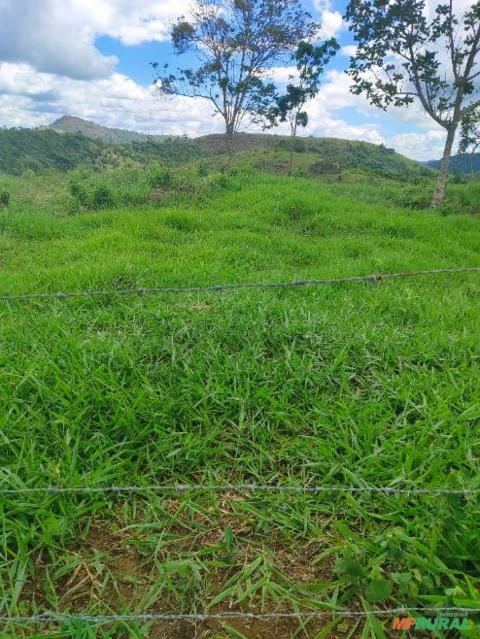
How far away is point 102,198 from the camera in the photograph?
9.12 metres

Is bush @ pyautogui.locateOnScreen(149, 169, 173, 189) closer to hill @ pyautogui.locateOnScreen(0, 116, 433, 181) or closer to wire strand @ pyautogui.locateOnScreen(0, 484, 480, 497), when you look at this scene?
wire strand @ pyautogui.locateOnScreen(0, 484, 480, 497)

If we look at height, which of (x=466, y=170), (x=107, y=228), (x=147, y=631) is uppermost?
(x=466, y=170)

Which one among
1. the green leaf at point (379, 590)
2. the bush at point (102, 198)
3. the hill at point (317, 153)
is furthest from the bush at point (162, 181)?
the hill at point (317, 153)

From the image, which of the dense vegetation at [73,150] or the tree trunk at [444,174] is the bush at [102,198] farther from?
the dense vegetation at [73,150]

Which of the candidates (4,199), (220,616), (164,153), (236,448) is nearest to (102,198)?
(4,199)

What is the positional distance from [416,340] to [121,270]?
3.03m

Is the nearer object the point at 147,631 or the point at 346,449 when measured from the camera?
the point at 147,631

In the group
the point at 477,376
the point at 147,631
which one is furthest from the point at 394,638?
the point at 477,376

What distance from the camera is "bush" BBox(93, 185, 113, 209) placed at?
9045mm

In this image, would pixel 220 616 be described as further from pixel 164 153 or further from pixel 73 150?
pixel 73 150

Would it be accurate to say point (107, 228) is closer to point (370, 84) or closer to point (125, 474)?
point (125, 474)

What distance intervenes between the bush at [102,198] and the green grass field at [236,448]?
4.64 metres

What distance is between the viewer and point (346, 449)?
2.43m

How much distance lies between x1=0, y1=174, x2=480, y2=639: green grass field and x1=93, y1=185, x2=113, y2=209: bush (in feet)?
15.2
